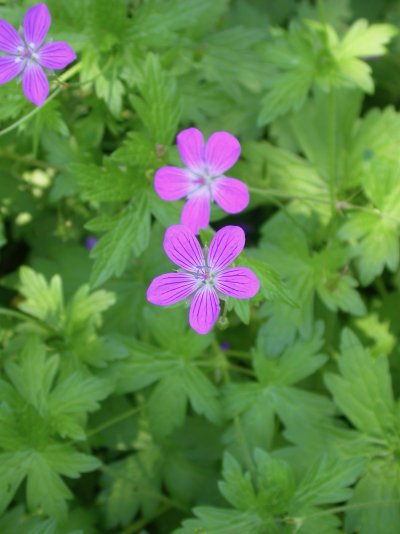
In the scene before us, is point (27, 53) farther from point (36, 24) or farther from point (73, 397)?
point (73, 397)

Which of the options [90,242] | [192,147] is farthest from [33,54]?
[90,242]

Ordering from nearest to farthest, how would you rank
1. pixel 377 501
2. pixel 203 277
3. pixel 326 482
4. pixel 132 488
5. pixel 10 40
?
pixel 203 277, pixel 10 40, pixel 326 482, pixel 377 501, pixel 132 488

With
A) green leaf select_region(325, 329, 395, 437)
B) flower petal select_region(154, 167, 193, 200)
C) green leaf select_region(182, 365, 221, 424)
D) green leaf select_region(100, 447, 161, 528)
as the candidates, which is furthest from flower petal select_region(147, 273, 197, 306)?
green leaf select_region(100, 447, 161, 528)

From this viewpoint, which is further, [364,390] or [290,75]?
[290,75]

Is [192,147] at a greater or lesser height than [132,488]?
greater

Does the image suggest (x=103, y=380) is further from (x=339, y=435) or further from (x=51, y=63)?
(x=51, y=63)

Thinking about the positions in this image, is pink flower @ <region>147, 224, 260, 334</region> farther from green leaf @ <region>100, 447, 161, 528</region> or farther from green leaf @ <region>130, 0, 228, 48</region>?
green leaf @ <region>100, 447, 161, 528</region>

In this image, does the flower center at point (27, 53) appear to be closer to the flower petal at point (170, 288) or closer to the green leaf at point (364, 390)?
the flower petal at point (170, 288)
